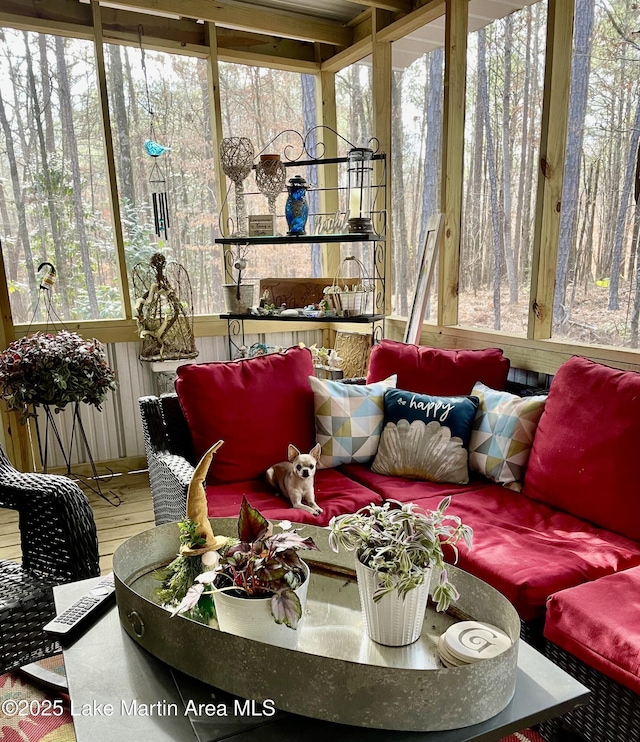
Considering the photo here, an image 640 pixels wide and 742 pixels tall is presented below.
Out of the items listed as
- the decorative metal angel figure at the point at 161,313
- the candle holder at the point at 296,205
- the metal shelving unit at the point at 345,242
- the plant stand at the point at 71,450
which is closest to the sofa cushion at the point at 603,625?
the metal shelving unit at the point at 345,242

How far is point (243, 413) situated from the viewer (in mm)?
2178

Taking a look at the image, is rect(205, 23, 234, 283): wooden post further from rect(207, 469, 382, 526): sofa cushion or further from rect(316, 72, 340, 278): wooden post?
rect(207, 469, 382, 526): sofa cushion

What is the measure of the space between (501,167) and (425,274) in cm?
63

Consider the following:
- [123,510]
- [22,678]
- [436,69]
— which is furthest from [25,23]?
[22,678]

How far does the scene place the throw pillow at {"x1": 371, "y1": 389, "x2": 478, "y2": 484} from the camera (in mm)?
2166

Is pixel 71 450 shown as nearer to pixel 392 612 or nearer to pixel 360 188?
pixel 360 188

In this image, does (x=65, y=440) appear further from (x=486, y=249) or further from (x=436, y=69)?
(x=436, y=69)

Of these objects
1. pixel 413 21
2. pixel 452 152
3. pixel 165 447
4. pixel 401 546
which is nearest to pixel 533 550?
pixel 401 546

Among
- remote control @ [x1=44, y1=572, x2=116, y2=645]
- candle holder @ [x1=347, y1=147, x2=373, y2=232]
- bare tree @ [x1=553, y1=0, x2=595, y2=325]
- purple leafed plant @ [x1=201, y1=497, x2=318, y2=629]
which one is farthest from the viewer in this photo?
candle holder @ [x1=347, y1=147, x2=373, y2=232]

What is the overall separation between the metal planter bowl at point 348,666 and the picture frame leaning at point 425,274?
76.6 inches

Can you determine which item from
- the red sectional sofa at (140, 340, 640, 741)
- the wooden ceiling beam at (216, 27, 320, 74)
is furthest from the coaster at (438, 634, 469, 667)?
the wooden ceiling beam at (216, 27, 320, 74)

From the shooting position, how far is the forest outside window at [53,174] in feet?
10.4

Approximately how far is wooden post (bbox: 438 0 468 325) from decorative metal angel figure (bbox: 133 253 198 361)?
153 centimetres

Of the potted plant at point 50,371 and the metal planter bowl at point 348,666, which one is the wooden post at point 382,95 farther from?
the metal planter bowl at point 348,666
